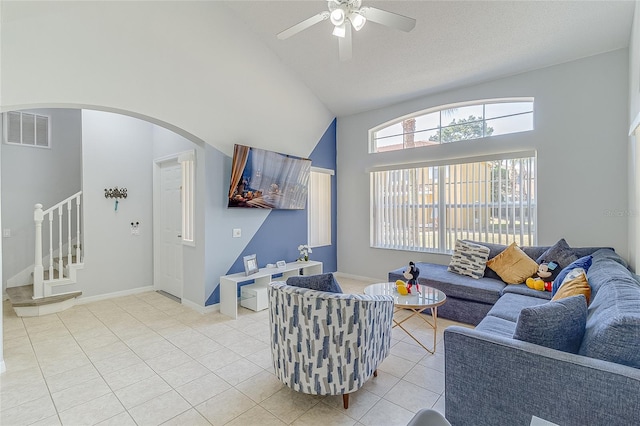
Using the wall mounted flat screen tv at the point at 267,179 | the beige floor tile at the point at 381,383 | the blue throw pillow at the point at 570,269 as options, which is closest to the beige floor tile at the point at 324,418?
the beige floor tile at the point at 381,383

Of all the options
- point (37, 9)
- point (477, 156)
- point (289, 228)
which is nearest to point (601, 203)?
point (477, 156)

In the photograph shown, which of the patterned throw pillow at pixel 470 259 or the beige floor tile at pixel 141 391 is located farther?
the patterned throw pillow at pixel 470 259

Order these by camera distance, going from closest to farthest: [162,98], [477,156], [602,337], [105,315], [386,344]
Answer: [602,337]
[386,344]
[162,98]
[105,315]
[477,156]

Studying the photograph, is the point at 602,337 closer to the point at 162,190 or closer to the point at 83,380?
the point at 83,380

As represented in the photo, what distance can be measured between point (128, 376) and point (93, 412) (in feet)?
1.48

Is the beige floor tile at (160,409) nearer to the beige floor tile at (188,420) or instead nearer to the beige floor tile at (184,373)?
the beige floor tile at (188,420)

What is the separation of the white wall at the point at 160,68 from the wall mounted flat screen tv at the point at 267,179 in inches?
10.6

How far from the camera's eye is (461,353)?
5.59ft

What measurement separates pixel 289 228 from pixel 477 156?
3.16 metres

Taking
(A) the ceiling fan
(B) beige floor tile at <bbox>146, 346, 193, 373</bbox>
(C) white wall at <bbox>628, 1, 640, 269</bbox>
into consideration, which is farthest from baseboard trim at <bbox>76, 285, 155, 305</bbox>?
(C) white wall at <bbox>628, 1, 640, 269</bbox>

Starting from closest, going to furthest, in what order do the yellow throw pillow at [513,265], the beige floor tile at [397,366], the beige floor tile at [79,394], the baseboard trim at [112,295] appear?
the beige floor tile at [79,394] → the beige floor tile at [397,366] → the yellow throw pillow at [513,265] → the baseboard trim at [112,295]

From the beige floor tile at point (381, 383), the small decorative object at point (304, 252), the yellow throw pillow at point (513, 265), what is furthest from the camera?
the small decorative object at point (304, 252)

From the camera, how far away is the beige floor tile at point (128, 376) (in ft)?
7.83

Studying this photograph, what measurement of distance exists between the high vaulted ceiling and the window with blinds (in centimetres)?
131
